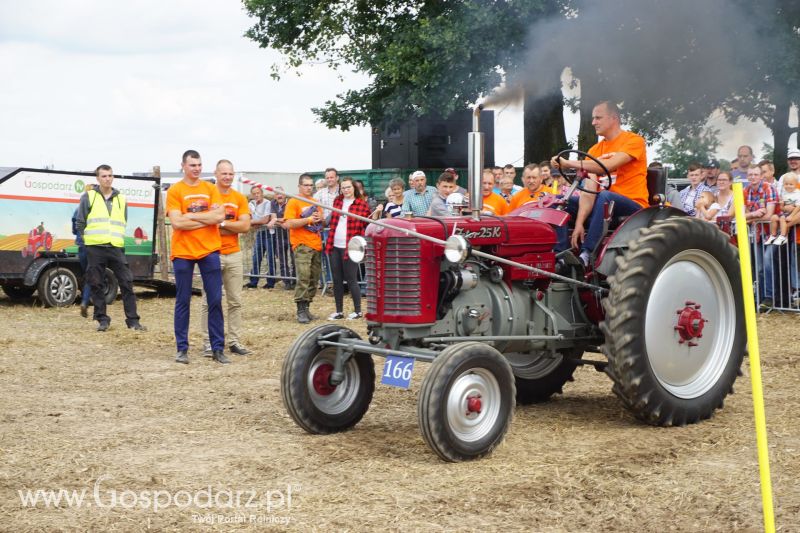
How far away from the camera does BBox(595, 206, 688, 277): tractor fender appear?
6.40 m

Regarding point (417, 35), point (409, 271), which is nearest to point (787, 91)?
point (417, 35)

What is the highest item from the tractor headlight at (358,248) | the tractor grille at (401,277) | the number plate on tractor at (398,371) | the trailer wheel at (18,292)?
the tractor headlight at (358,248)

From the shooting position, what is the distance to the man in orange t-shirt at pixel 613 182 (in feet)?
21.6

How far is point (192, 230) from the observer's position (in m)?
9.14

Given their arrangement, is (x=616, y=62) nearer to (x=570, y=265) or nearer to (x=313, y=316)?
(x=313, y=316)

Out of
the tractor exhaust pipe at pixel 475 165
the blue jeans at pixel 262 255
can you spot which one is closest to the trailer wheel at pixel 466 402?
the tractor exhaust pipe at pixel 475 165

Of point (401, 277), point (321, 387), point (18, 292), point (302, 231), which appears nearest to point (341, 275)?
point (302, 231)

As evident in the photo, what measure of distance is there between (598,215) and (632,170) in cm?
39

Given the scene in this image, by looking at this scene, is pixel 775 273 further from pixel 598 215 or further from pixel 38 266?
pixel 38 266

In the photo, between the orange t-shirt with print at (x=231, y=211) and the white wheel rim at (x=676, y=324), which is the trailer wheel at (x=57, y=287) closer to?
the orange t-shirt with print at (x=231, y=211)

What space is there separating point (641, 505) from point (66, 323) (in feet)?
30.9

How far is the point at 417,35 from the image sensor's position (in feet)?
60.5

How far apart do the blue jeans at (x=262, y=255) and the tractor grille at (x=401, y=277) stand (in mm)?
11040

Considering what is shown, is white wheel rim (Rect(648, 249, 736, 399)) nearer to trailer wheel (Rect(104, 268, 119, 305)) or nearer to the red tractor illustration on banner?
trailer wheel (Rect(104, 268, 119, 305))
